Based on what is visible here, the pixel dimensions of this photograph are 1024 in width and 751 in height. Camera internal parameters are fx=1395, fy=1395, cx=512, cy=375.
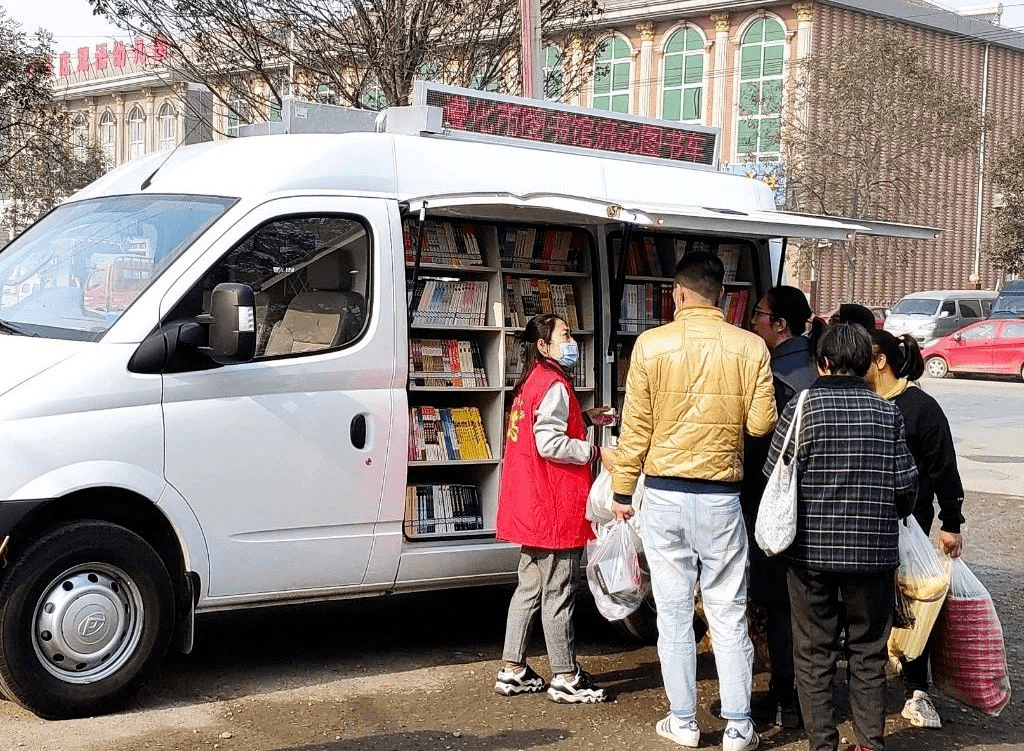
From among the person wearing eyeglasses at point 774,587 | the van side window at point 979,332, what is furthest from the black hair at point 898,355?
the van side window at point 979,332

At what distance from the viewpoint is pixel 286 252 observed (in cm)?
645

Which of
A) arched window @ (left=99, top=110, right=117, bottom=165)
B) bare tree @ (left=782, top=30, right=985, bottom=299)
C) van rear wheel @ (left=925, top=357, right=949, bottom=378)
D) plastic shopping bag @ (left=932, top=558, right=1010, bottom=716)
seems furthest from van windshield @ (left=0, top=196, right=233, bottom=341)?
arched window @ (left=99, top=110, right=117, bottom=165)

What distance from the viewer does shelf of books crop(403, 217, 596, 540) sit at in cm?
705

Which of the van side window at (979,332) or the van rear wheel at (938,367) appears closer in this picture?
the van side window at (979,332)

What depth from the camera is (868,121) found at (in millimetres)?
41781

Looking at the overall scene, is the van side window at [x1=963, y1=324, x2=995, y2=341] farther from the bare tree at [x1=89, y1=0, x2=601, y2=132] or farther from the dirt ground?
the dirt ground

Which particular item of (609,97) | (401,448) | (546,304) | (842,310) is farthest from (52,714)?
(609,97)

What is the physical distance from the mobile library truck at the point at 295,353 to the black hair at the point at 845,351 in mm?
1236

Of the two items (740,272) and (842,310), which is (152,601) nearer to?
(842,310)

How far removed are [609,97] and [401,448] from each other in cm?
5393

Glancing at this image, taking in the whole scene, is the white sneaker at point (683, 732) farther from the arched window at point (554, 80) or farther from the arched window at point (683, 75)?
the arched window at point (683, 75)

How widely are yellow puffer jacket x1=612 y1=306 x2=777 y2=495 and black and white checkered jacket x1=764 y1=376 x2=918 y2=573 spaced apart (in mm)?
326

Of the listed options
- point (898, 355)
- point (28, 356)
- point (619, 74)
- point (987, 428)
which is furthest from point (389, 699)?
point (619, 74)

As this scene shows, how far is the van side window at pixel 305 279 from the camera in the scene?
6.31 meters
